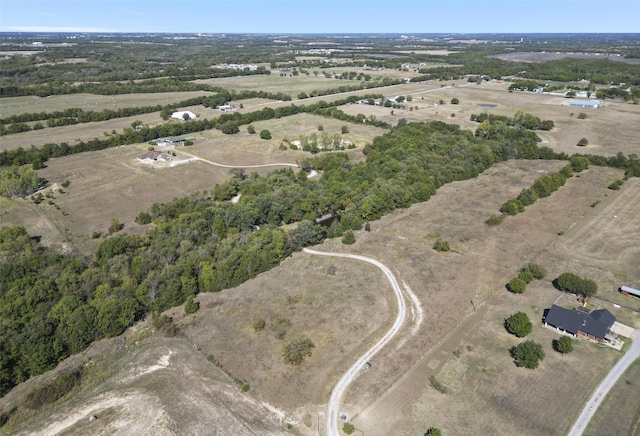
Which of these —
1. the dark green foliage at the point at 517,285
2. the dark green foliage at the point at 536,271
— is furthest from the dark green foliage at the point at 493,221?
the dark green foliage at the point at 517,285

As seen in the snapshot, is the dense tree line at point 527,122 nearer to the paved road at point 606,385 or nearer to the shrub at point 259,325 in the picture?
the paved road at point 606,385

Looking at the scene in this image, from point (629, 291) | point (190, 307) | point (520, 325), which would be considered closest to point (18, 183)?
point (190, 307)

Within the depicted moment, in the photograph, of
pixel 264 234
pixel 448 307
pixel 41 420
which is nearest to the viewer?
pixel 41 420

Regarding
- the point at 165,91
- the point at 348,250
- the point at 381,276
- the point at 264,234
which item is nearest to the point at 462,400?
the point at 381,276

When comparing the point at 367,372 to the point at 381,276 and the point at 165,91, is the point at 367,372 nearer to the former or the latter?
the point at 381,276

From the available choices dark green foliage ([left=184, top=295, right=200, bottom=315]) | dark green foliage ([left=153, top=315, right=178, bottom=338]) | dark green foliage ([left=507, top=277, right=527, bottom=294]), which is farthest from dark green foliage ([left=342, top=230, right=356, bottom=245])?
dark green foliage ([left=153, top=315, right=178, bottom=338])

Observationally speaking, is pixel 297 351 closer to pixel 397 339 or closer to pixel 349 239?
A: pixel 397 339

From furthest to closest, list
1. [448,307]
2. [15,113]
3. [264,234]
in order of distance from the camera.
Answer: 1. [15,113]
2. [264,234]
3. [448,307]
